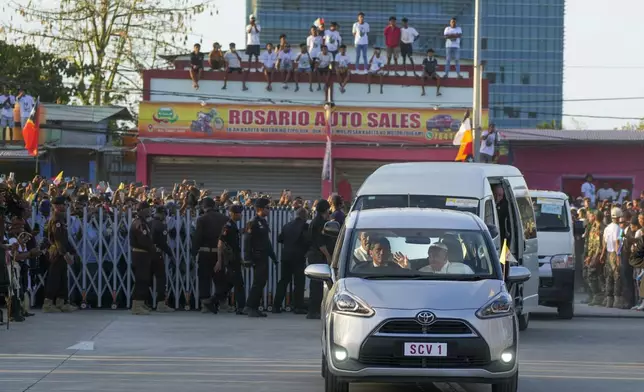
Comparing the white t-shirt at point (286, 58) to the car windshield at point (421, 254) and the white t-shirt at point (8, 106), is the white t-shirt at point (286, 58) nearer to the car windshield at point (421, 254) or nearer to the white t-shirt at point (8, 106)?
the white t-shirt at point (8, 106)

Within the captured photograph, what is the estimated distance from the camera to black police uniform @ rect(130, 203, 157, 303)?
20.3 m

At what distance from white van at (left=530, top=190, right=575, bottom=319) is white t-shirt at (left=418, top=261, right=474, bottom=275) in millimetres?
9496

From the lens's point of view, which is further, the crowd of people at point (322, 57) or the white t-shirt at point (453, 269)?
→ the crowd of people at point (322, 57)

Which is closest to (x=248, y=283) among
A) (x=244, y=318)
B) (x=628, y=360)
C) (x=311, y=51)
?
(x=244, y=318)

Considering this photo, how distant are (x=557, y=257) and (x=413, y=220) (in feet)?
32.1

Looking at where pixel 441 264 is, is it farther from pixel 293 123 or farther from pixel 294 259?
pixel 293 123

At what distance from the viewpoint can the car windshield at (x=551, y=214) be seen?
72.0ft

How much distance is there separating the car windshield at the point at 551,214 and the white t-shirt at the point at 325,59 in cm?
2179

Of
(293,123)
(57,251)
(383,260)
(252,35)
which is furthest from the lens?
(252,35)

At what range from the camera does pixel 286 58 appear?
45.0m

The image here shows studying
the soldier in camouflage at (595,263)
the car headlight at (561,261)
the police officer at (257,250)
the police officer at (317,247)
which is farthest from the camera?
the soldier in camouflage at (595,263)

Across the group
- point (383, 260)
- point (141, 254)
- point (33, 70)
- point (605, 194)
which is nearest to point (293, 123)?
point (605, 194)

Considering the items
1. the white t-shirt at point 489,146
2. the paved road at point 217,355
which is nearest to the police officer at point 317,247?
the paved road at point 217,355

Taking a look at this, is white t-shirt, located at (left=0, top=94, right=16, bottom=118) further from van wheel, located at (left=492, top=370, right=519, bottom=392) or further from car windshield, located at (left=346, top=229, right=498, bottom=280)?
van wheel, located at (left=492, top=370, right=519, bottom=392)
